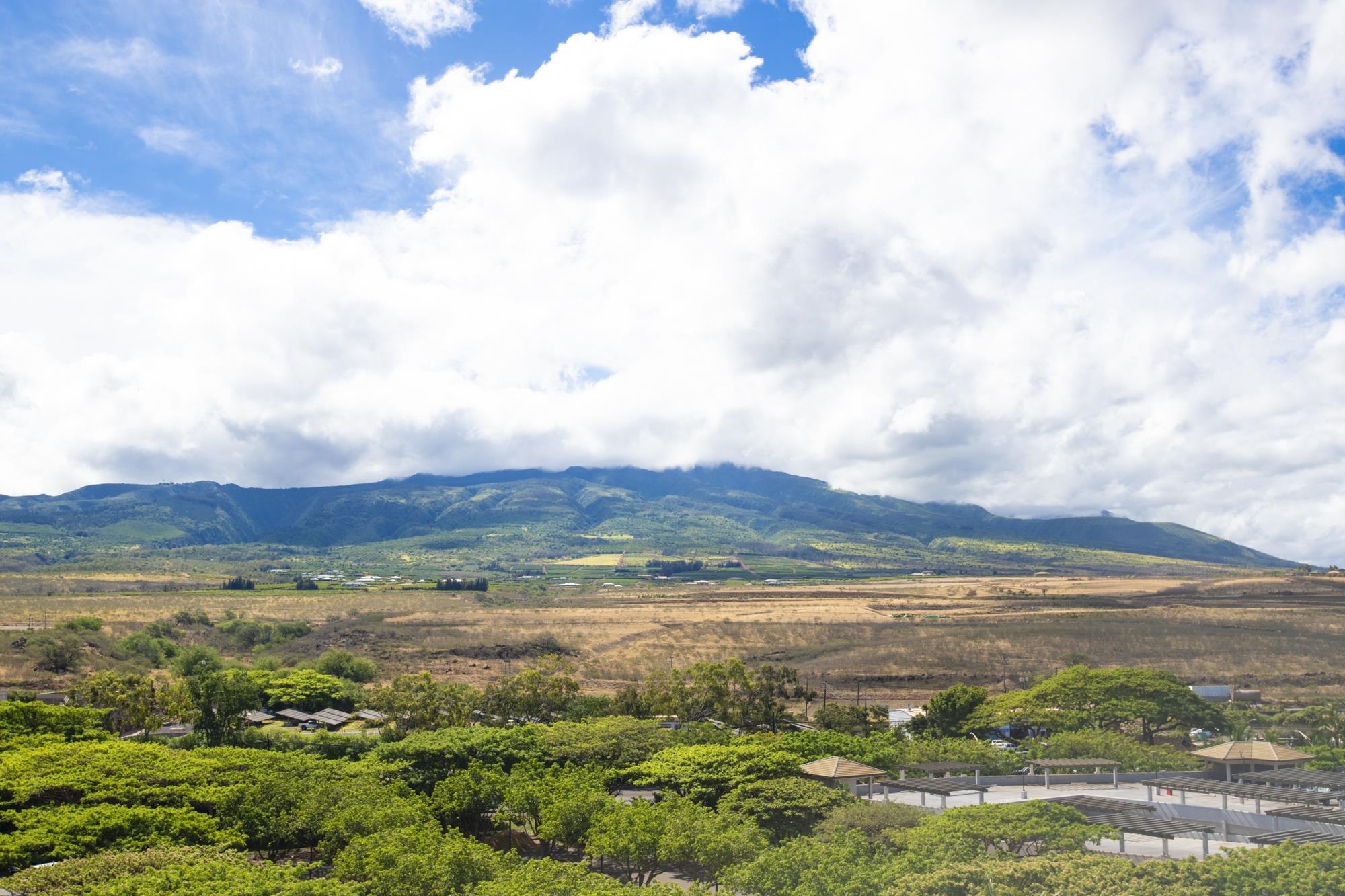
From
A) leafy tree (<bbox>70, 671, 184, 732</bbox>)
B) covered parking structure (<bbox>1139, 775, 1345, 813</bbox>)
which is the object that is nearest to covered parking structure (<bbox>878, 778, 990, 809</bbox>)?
covered parking structure (<bbox>1139, 775, 1345, 813</bbox>)

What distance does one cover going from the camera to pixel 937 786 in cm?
4169

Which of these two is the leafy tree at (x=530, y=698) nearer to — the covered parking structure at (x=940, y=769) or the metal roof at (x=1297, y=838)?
the covered parking structure at (x=940, y=769)

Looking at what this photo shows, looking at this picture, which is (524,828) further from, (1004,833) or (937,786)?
(1004,833)

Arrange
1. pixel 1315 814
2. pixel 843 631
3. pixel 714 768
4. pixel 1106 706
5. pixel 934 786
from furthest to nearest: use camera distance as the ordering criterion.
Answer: pixel 843 631 < pixel 1106 706 < pixel 934 786 < pixel 714 768 < pixel 1315 814

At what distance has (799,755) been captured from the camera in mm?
44656

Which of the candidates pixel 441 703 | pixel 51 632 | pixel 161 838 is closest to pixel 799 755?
pixel 441 703

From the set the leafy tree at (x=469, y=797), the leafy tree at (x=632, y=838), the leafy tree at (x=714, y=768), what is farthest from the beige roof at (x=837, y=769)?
the leafy tree at (x=469, y=797)

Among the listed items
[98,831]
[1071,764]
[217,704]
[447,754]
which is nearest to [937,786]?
[1071,764]

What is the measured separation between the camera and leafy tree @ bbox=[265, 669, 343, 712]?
222ft

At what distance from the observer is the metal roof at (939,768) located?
4412 cm

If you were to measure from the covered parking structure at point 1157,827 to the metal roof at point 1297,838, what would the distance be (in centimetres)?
155

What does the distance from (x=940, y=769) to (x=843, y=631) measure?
75.2 meters

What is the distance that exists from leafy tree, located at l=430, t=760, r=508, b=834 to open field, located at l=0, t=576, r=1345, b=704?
47.1 metres

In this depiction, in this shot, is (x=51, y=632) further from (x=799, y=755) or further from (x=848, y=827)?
(x=848, y=827)
